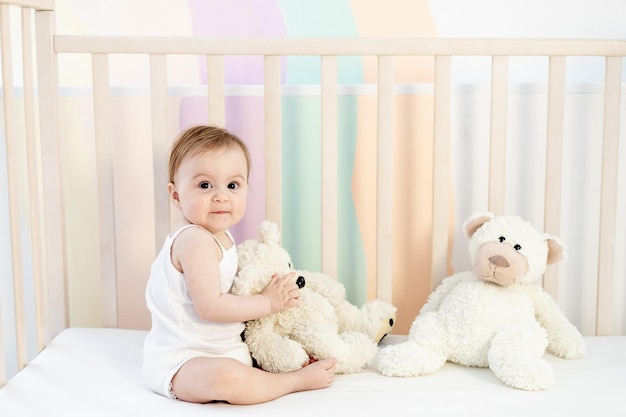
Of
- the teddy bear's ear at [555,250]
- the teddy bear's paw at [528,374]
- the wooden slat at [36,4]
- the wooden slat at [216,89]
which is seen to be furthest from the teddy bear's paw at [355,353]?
the wooden slat at [36,4]

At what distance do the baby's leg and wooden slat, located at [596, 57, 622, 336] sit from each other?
26.7 inches

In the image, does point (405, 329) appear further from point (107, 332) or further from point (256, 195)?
point (107, 332)

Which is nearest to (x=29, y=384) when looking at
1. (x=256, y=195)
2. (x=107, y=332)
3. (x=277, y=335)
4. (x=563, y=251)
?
(x=107, y=332)

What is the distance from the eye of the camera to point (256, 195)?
1.60 meters

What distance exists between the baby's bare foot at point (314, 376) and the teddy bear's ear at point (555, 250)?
1.50 ft

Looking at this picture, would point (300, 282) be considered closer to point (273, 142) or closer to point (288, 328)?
point (288, 328)

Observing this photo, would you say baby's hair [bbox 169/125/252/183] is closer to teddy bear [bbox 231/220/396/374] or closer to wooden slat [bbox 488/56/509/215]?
teddy bear [bbox 231/220/396/374]

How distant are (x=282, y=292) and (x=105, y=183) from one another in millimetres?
464

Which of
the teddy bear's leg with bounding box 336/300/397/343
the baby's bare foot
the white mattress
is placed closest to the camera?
the white mattress

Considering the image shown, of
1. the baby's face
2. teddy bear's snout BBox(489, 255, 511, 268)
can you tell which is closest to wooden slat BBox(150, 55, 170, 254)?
the baby's face

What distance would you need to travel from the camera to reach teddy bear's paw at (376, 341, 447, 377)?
125 centimetres

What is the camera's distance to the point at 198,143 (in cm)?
122

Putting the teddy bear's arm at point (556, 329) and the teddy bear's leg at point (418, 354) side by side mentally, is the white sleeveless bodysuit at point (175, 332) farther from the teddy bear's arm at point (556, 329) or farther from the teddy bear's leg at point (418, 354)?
the teddy bear's arm at point (556, 329)

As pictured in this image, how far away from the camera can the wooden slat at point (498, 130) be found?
1438 millimetres
